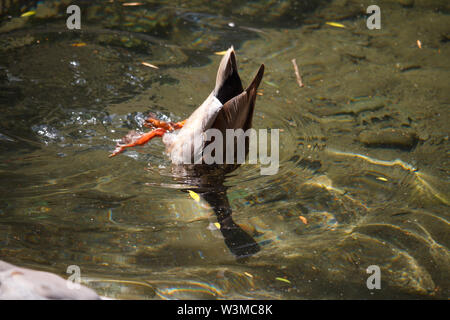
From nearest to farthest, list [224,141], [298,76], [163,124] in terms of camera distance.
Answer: [224,141] → [163,124] → [298,76]

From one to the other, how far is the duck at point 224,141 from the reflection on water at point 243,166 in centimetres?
7

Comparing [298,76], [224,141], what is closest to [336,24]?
[298,76]

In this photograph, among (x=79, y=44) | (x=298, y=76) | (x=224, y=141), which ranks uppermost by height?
(x=79, y=44)

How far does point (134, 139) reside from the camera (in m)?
3.63

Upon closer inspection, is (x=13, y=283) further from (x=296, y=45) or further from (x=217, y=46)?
(x=296, y=45)

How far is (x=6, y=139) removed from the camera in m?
3.54

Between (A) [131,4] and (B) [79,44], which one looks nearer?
(B) [79,44]

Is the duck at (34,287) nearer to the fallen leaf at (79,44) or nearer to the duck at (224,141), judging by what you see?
the duck at (224,141)

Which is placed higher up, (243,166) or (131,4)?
(131,4)

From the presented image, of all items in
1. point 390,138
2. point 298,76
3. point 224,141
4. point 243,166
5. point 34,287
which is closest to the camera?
point 34,287

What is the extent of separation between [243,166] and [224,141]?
449 mm

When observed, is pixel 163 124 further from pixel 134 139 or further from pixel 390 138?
pixel 390 138

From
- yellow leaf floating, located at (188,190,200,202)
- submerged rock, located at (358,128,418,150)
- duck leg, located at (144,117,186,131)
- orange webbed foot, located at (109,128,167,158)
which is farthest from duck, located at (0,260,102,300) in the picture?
submerged rock, located at (358,128,418,150)

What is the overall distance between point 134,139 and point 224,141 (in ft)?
2.75
